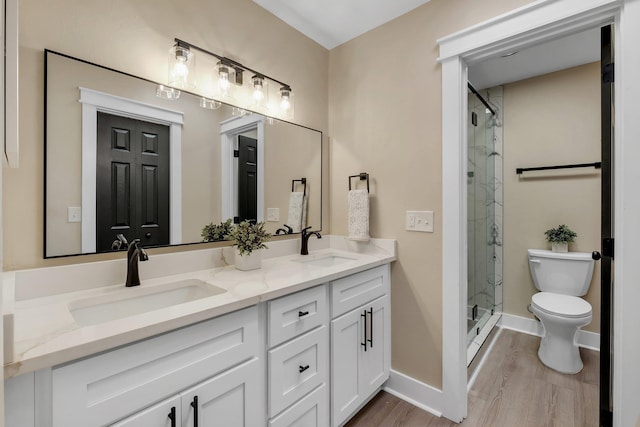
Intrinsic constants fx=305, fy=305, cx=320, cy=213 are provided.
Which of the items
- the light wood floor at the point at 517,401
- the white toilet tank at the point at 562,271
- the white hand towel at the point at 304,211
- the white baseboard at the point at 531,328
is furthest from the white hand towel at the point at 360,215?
the white baseboard at the point at 531,328

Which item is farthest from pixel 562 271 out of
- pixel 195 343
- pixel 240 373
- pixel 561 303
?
pixel 195 343

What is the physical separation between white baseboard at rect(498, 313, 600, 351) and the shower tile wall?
0.12 meters

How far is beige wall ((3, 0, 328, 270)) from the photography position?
1.10 metres

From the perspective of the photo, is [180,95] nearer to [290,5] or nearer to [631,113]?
[290,5]

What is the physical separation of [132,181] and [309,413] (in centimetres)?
131

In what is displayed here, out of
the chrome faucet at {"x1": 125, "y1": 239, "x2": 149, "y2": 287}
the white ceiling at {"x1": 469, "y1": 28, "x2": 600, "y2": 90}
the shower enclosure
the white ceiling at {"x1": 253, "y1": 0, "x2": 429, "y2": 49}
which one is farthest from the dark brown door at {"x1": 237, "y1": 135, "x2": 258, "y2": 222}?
the white ceiling at {"x1": 469, "y1": 28, "x2": 600, "y2": 90}

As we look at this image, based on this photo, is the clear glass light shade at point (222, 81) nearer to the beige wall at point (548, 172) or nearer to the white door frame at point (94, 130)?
the white door frame at point (94, 130)

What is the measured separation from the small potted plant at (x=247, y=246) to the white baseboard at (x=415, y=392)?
1178 mm

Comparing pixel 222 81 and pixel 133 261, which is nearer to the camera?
pixel 133 261

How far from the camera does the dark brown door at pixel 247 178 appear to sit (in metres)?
1.76

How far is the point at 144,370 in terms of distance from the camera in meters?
0.88

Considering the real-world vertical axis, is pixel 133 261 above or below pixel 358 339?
above

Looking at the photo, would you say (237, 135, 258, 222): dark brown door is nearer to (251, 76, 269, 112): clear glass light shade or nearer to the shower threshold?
(251, 76, 269, 112): clear glass light shade

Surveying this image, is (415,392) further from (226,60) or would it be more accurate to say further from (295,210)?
(226,60)
